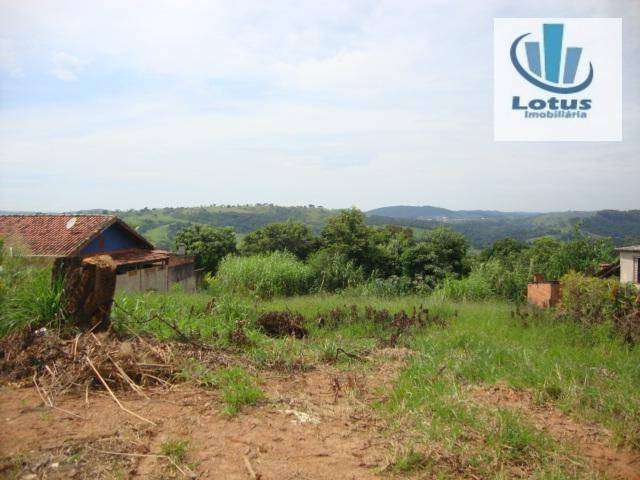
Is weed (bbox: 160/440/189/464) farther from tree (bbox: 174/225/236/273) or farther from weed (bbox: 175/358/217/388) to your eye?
tree (bbox: 174/225/236/273)

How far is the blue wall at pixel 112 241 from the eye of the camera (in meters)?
18.0

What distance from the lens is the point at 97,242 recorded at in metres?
18.3

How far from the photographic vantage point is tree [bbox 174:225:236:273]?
30906 mm

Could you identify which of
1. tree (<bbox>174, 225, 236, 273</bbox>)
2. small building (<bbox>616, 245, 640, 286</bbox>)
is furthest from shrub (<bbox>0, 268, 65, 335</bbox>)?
tree (<bbox>174, 225, 236, 273</bbox>)

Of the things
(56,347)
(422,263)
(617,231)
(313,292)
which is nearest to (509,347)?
(56,347)

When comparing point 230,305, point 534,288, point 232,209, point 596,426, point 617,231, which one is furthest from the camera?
point 232,209

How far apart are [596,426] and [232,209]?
76099mm

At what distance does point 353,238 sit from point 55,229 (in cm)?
1170

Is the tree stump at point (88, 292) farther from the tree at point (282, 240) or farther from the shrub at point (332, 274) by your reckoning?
the tree at point (282, 240)

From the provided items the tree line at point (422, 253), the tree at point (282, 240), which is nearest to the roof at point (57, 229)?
the tree line at point (422, 253)

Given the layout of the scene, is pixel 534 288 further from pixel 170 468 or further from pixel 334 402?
pixel 170 468

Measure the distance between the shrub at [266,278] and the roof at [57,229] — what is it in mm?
6981

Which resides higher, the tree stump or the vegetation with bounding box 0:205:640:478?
the tree stump

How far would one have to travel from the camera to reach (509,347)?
16.1 feet
